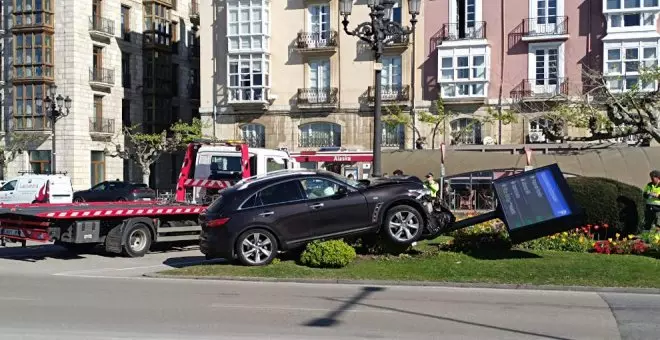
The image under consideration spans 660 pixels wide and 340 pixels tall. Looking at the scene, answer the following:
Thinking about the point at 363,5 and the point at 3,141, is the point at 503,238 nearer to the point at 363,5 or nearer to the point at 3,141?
the point at 363,5

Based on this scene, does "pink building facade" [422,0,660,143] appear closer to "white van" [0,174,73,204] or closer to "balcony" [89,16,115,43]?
"balcony" [89,16,115,43]

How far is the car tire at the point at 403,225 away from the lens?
13930mm

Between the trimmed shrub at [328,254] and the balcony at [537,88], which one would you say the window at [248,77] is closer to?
the balcony at [537,88]

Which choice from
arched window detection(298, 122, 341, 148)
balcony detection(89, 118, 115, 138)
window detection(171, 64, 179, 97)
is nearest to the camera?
arched window detection(298, 122, 341, 148)

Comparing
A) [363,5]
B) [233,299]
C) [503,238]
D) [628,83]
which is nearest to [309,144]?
[363,5]

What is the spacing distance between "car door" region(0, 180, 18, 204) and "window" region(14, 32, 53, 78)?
15321 millimetres

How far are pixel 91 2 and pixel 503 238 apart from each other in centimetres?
3840

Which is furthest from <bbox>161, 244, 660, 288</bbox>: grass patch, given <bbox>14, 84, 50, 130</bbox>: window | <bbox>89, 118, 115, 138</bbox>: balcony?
<bbox>14, 84, 50, 130</bbox>: window

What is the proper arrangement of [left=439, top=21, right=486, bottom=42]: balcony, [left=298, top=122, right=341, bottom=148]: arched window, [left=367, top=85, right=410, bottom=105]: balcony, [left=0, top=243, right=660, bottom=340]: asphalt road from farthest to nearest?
[left=298, top=122, right=341, bottom=148]: arched window, [left=367, top=85, right=410, bottom=105]: balcony, [left=439, top=21, right=486, bottom=42]: balcony, [left=0, top=243, right=660, bottom=340]: asphalt road

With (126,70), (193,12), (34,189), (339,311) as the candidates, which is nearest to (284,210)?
(339,311)

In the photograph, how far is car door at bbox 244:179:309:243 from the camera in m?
13.7

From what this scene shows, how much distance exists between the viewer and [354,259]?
14031 mm

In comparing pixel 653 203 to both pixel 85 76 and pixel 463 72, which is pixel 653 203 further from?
pixel 85 76

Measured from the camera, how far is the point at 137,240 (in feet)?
56.9
